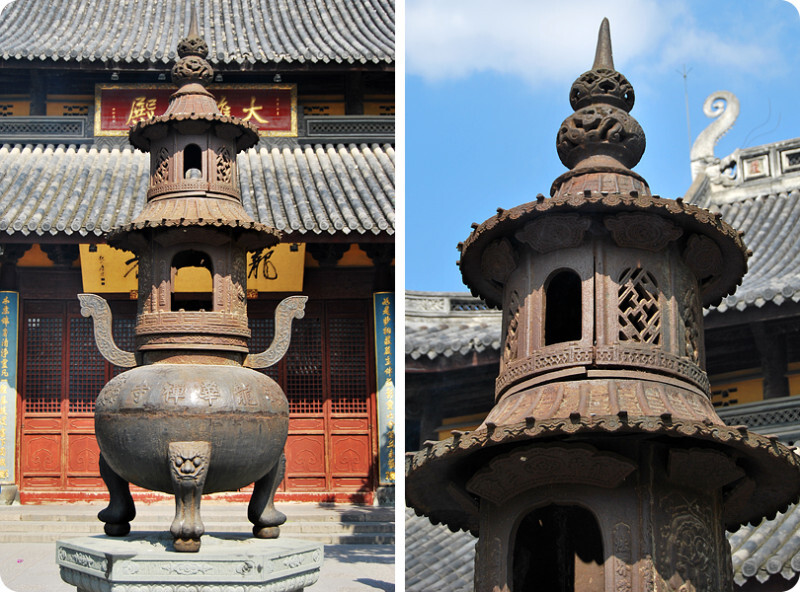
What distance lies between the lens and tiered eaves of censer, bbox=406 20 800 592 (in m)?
4.36

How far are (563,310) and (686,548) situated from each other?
1682 millimetres

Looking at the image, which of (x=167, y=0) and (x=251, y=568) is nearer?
(x=251, y=568)

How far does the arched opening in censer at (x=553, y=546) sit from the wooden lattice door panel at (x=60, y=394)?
771 cm

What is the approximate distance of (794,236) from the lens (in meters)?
11.9

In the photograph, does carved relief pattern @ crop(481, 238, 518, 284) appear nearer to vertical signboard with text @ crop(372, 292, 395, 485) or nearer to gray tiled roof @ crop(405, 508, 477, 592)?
gray tiled roof @ crop(405, 508, 477, 592)

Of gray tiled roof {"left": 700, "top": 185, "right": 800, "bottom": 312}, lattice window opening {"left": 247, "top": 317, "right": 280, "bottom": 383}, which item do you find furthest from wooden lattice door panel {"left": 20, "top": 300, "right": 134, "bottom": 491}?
gray tiled roof {"left": 700, "top": 185, "right": 800, "bottom": 312}

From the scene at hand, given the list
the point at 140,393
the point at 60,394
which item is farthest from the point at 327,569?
the point at 60,394

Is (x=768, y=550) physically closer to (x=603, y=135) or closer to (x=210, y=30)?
(x=603, y=135)

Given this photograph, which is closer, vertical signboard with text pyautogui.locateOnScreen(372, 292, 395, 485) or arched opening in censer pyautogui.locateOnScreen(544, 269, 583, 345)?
arched opening in censer pyautogui.locateOnScreen(544, 269, 583, 345)

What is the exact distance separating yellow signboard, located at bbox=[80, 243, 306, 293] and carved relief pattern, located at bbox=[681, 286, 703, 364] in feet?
24.9

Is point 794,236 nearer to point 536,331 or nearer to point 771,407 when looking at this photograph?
point 771,407

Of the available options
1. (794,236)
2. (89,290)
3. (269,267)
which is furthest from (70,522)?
(794,236)

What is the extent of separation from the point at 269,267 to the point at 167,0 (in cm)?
623

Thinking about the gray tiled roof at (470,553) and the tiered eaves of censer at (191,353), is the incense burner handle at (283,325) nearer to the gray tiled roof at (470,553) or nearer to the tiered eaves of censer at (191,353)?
the tiered eaves of censer at (191,353)
